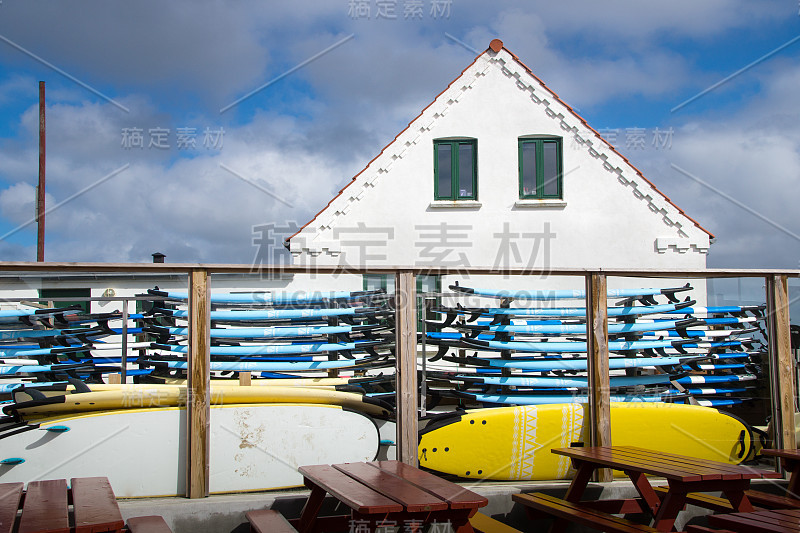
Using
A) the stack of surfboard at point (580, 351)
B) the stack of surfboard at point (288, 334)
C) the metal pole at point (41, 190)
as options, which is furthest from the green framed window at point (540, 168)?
the metal pole at point (41, 190)

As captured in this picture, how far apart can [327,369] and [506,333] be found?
159 centimetres

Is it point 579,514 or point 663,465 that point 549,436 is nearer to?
point 579,514

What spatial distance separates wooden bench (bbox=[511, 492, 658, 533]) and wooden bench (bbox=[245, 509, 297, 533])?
5.85ft

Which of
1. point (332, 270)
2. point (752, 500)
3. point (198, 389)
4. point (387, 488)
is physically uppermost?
point (332, 270)

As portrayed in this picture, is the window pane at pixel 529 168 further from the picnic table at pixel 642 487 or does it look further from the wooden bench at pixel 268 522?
the wooden bench at pixel 268 522

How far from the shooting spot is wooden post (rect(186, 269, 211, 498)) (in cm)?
522

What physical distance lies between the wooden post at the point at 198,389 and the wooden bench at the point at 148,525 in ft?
2.95

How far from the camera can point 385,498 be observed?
3.95 meters

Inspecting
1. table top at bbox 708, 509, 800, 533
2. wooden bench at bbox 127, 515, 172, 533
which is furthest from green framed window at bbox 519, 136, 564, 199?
wooden bench at bbox 127, 515, 172, 533

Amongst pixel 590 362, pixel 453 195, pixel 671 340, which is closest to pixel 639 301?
pixel 671 340

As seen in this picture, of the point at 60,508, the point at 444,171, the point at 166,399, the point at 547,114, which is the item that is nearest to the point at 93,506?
the point at 60,508

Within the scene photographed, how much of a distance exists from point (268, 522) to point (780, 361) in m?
4.57

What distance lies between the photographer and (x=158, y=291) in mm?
5656

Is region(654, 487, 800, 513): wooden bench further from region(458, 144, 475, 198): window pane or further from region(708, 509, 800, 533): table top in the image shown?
region(458, 144, 475, 198): window pane
